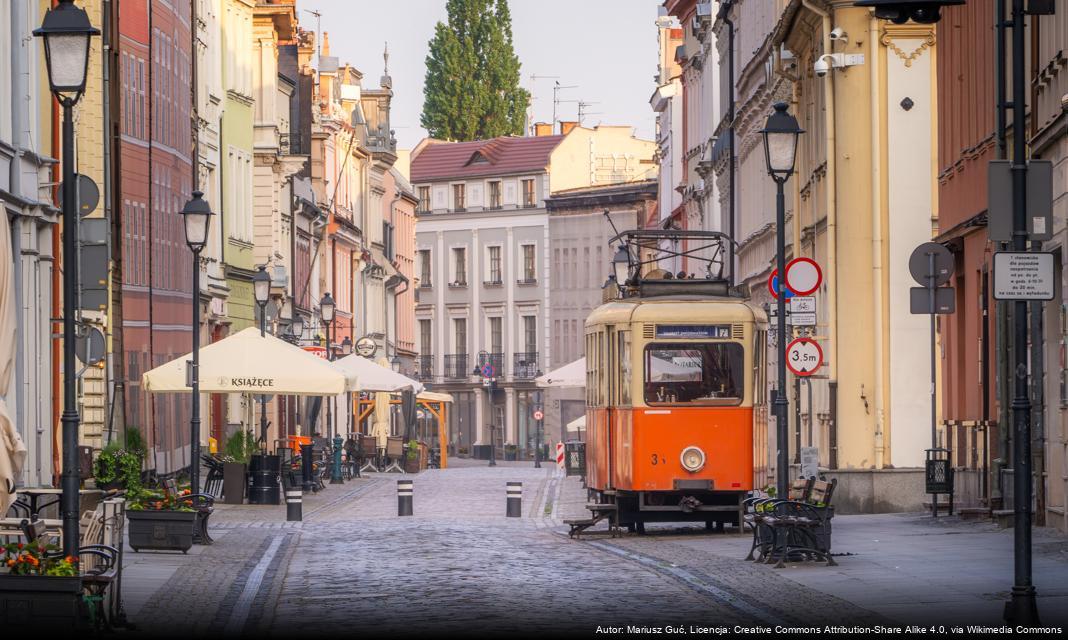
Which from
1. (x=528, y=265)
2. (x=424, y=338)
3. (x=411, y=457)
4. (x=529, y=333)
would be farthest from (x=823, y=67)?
(x=424, y=338)

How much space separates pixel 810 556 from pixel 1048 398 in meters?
4.27

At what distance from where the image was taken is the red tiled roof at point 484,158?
10544 cm

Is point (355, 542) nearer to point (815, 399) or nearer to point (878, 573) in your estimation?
point (878, 573)

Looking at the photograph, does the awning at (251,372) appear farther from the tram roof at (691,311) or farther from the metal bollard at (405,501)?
the tram roof at (691,311)

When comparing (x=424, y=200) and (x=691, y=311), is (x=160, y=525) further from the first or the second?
(x=424, y=200)

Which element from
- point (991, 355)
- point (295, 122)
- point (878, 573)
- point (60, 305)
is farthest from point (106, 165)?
point (295, 122)

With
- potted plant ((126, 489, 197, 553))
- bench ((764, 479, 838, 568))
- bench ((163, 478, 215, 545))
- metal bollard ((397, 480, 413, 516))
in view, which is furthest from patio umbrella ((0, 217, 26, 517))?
metal bollard ((397, 480, 413, 516))

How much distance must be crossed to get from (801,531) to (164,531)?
22.5 feet

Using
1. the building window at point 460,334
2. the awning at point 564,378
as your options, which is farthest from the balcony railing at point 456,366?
the awning at point 564,378

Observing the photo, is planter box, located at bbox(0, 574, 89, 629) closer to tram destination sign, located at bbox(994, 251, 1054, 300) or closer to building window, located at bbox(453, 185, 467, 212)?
tram destination sign, located at bbox(994, 251, 1054, 300)

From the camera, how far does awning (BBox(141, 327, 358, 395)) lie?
34.2 meters

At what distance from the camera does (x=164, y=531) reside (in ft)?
76.6

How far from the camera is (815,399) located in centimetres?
3741

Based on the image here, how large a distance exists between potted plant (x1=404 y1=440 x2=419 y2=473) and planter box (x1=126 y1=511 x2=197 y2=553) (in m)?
41.4
